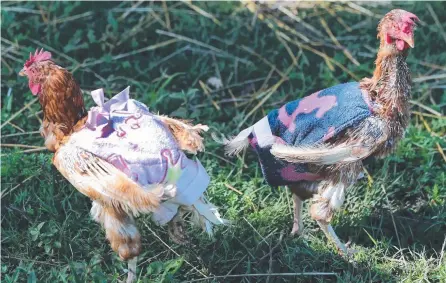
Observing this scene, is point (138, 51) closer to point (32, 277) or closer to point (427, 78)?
point (427, 78)

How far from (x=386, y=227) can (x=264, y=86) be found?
1180 millimetres

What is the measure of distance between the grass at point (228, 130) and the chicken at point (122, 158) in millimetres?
281

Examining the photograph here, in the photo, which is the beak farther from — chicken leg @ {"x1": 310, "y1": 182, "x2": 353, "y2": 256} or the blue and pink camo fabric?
chicken leg @ {"x1": 310, "y1": 182, "x2": 353, "y2": 256}

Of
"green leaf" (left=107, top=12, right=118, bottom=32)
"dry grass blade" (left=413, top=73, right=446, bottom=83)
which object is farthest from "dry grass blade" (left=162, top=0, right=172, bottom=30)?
"dry grass blade" (left=413, top=73, right=446, bottom=83)

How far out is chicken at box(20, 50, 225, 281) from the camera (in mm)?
2453

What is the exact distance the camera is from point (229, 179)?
331 cm

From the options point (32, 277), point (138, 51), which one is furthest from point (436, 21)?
point (32, 277)

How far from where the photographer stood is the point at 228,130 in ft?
11.9

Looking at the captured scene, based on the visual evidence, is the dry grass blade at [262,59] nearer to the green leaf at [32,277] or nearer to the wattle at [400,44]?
the wattle at [400,44]

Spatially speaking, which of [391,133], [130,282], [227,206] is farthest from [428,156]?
[130,282]

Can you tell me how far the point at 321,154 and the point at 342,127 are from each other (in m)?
0.13

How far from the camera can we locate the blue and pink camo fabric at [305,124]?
2650 mm

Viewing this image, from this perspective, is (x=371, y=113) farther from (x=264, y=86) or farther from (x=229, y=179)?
(x=264, y=86)

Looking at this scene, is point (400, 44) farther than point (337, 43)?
No
